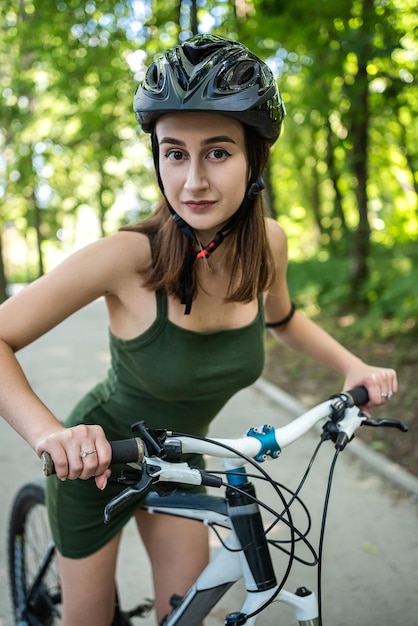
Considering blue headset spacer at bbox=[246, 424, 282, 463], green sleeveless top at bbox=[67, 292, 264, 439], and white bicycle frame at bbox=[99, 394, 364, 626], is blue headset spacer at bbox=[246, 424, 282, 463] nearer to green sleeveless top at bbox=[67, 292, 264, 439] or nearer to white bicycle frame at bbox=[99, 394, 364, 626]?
white bicycle frame at bbox=[99, 394, 364, 626]

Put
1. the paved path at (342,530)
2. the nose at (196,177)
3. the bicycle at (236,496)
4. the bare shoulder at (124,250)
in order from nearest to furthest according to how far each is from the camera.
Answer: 1. the bicycle at (236,496)
2. the nose at (196,177)
3. the bare shoulder at (124,250)
4. the paved path at (342,530)

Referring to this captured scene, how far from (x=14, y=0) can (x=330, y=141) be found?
7.18 metres

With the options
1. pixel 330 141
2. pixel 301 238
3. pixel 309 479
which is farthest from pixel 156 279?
pixel 301 238

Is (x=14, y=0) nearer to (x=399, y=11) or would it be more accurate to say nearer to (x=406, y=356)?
(x=399, y=11)

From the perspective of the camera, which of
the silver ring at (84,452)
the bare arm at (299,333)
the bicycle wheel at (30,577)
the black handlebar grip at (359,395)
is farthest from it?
the bicycle wheel at (30,577)

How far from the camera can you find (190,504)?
215 cm

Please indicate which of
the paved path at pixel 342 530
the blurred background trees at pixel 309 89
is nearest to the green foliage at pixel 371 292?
the blurred background trees at pixel 309 89

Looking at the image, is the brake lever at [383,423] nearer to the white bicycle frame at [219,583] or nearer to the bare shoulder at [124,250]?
the white bicycle frame at [219,583]

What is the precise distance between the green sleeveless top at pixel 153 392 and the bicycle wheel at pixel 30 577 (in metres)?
0.56

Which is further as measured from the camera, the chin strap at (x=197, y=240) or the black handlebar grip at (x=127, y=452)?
the chin strap at (x=197, y=240)

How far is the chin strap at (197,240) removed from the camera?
203cm

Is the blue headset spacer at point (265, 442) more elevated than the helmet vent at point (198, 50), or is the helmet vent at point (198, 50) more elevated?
the helmet vent at point (198, 50)

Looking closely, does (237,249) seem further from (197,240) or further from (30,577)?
(30,577)

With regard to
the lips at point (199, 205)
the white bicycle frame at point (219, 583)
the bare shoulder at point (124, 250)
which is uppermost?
the lips at point (199, 205)
